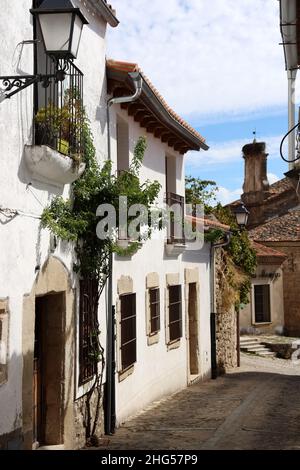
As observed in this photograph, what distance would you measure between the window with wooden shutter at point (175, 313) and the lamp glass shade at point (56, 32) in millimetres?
8418

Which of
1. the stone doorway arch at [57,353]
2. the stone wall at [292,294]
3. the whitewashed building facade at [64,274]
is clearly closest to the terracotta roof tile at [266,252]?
the stone wall at [292,294]

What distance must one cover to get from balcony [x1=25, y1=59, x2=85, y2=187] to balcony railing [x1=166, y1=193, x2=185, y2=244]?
5.20 m

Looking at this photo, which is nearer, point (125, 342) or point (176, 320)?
point (125, 342)

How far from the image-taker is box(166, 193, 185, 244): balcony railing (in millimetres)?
12849

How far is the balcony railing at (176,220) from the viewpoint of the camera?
1285cm

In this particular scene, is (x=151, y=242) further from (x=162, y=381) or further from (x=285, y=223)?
(x=285, y=223)

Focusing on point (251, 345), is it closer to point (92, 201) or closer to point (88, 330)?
point (88, 330)

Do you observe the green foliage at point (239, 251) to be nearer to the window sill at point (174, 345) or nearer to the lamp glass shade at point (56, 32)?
the window sill at point (174, 345)

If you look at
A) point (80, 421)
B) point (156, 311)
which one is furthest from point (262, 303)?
point (80, 421)

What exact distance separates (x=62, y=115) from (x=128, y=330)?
4.55 metres

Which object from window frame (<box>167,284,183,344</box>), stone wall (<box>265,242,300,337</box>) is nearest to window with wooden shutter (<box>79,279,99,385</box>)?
window frame (<box>167,284,183,344</box>)

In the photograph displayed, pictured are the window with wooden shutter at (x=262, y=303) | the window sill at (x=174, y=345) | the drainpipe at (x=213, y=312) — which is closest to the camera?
the window sill at (x=174, y=345)

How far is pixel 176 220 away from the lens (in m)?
12.8

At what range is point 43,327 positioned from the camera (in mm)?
7539
